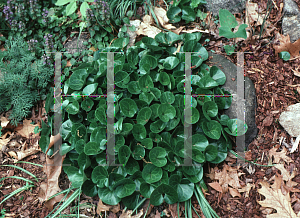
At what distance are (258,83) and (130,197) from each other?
1683 mm

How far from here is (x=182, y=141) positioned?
2.03 metres

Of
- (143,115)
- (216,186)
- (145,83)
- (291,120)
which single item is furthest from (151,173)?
(291,120)

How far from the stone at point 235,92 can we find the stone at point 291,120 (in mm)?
254

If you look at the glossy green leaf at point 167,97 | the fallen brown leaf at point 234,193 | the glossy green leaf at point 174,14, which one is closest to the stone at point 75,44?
the glossy green leaf at point 174,14

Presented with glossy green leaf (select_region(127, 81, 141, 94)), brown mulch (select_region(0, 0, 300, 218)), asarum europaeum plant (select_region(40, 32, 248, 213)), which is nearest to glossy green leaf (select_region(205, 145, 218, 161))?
asarum europaeum plant (select_region(40, 32, 248, 213))

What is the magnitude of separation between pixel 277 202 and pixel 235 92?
1024 mm

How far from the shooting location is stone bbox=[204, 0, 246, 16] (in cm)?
275

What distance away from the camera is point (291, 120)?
2.13 m

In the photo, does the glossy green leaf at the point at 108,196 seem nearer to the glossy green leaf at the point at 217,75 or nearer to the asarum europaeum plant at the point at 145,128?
the asarum europaeum plant at the point at 145,128

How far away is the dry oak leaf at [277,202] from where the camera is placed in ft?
6.00

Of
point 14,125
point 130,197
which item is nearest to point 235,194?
point 130,197

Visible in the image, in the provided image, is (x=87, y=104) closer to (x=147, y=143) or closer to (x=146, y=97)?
(x=146, y=97)

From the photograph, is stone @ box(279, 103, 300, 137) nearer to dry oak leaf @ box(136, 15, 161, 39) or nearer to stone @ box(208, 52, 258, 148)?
stone @ box(208, 52, 258, 148)

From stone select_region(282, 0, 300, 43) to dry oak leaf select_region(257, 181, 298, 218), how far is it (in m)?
1.63
